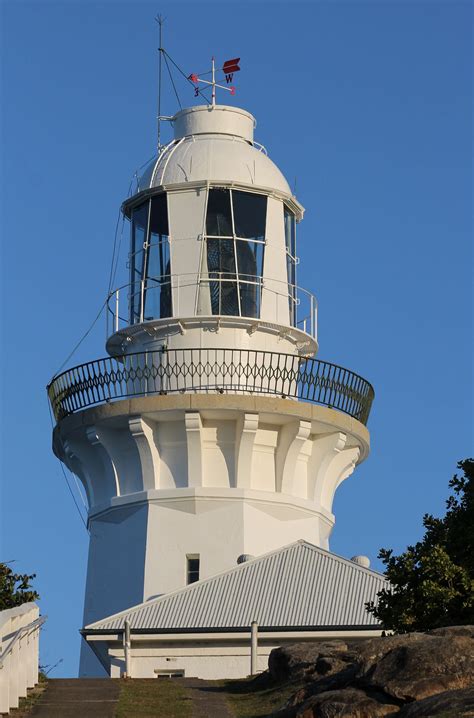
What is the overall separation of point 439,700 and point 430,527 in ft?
32.0

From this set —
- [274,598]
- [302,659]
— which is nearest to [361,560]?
[274,598]

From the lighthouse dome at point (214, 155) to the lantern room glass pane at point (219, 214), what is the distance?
12.7 inches

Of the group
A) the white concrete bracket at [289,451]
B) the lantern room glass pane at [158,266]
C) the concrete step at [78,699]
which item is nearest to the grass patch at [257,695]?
the concrete step at [78,699]

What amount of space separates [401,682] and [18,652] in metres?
5.58

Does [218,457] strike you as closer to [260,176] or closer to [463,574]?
[260,176]

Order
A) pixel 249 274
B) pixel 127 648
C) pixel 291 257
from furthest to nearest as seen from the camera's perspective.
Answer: pixel 291 257 → pixel 249 274 → pixel 127 648

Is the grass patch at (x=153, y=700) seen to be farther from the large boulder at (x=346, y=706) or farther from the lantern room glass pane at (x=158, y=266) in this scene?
the lantern room glass pane at (x=158, y=266)

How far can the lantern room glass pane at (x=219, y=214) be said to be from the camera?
40.6 m

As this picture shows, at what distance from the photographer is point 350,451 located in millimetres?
41562

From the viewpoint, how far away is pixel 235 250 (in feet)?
133

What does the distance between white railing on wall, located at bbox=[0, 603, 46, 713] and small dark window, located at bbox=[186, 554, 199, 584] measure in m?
12.1

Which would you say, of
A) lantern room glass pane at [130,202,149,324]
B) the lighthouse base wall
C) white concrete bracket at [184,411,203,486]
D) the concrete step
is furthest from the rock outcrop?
lantern room glass pane at [130,202,149,324]

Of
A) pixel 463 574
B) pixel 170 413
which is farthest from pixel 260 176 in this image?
pixel 463 574

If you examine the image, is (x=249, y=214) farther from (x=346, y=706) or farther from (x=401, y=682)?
(x=346, y=706)
